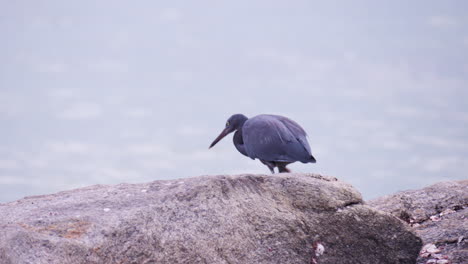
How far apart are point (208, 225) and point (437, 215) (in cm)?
448

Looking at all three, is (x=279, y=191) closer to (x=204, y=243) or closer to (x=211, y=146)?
(x=204, y=243)

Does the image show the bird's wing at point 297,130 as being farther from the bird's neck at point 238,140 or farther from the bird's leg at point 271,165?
the bird's neck at point 238,140

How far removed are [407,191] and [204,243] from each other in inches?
204

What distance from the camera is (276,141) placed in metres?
9.16

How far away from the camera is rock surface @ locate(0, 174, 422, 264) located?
17.9 ft

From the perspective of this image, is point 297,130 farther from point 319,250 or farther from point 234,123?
point 319,250

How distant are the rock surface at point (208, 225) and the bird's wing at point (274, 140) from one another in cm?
214

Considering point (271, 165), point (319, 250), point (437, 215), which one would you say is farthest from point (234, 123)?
point (319, 250)

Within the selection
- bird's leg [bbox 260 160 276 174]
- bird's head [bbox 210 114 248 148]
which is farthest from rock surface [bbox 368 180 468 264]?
bird's head [bbox 210 114 248 148]

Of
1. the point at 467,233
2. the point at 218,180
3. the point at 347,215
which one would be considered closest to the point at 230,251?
the point at 218,180

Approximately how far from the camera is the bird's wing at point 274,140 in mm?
8961

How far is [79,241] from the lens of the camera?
5.41 metres

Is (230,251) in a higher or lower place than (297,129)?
lower

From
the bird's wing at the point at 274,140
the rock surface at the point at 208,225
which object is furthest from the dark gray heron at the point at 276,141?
the rock surface at the point at 208,225
